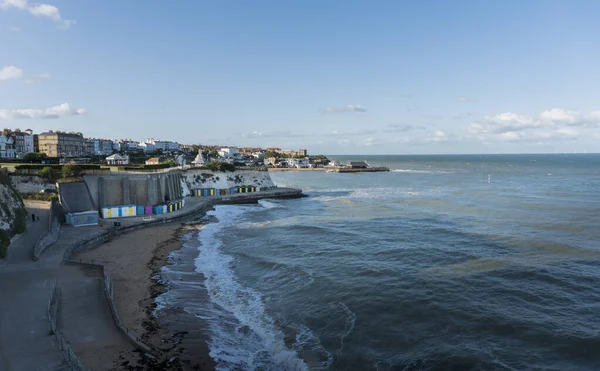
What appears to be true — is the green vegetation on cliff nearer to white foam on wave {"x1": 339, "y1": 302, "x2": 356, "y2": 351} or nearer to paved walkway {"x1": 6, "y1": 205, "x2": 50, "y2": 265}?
paved walkway {"x1": 6, "y1": 205, "x2": 50, "y2": 265}

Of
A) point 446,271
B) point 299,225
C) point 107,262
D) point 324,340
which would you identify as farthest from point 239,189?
point 324,340

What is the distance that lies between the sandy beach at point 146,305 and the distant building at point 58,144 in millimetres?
88286

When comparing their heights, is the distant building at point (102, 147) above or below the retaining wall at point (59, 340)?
above

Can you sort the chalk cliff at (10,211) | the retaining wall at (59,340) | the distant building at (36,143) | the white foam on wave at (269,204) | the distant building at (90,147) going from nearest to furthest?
the retaining wall at (59,340)
the chalk cliff at (10,211)
the white foam on wave at (269,204)
the distant building at (36,143)
the distant building at (90,147)

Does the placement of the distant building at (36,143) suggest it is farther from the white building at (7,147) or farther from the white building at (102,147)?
the white building at (7,147)

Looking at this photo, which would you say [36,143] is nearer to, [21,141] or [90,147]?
[21,141]

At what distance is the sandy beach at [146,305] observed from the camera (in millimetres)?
12836

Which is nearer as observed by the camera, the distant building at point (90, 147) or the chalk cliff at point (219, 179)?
the chalk cliff at point (219, 179)

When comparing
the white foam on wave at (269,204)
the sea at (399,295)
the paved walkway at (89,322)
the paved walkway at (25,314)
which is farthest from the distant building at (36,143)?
the paved walkway at (89,322)

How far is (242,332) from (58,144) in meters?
111

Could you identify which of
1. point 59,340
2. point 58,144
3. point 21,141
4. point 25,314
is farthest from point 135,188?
point 58,144

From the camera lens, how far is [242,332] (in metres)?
15.7

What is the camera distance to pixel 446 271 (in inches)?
872

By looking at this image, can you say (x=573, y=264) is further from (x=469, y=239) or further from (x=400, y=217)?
(x=400, y=217)
